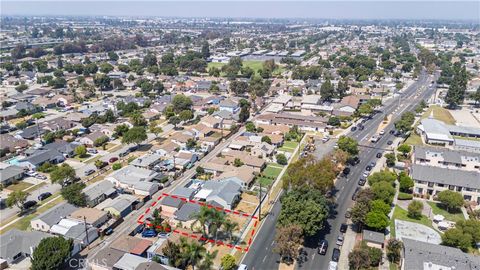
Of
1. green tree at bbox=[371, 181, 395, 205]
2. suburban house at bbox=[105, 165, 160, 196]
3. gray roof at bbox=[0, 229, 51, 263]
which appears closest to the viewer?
gray roof at bbox=[0, 229, 51, 263]

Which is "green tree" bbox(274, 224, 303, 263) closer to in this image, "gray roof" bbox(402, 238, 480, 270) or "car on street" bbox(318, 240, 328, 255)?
"car on street" bbox(318, 240, 328, 255)

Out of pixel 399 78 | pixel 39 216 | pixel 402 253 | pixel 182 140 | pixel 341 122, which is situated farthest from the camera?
pixel 399 78

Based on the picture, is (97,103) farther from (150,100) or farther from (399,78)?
(399,78)

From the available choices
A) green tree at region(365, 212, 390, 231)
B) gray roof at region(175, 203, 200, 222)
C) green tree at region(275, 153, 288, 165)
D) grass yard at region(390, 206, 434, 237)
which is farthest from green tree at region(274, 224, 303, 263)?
green tree at region(275, 153, 288, 165)

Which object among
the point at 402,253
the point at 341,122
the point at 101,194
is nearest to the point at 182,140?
the point at 101,194

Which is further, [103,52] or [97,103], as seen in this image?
[103,52]

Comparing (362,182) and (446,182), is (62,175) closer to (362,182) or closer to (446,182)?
(362,182)

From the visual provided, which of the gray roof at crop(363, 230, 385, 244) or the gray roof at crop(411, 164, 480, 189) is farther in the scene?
the gray roof at crop(411, 164, 480, 189)
